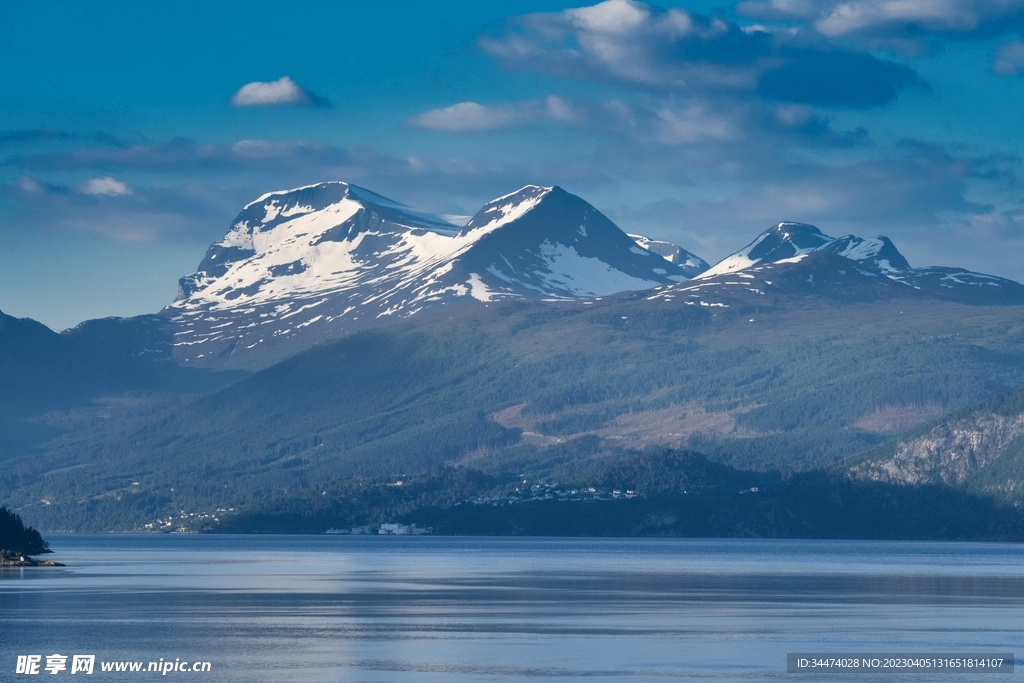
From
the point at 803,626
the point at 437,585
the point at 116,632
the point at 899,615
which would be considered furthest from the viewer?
the point at 437,585

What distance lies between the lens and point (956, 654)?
353ft

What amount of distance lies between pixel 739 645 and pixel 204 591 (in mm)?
73275

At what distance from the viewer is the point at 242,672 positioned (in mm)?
97688

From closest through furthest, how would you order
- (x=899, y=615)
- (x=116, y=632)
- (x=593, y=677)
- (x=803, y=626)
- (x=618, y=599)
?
1. (x=593, y=677)
2. (x=116, y=632)
3. (x=803, y=626)
4. (x=899, y=615)
5. (x=618, y=599)

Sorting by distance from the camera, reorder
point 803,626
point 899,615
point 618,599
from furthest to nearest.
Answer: point 618,599
point 899,615
point 803,626

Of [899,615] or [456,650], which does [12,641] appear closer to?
[456,650]

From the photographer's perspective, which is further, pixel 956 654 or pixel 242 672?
pixel 956 654

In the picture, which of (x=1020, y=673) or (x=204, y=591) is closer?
(x=1020, y=673)

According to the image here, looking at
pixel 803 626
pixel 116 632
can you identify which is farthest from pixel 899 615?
pixel 116 632

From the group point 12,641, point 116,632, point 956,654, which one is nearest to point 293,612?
point 116,632

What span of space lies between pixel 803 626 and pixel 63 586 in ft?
257

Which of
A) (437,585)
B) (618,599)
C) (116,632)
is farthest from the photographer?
(437,585)

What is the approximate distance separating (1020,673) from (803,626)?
31282mm

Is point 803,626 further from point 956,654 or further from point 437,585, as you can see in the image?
point 437,585
